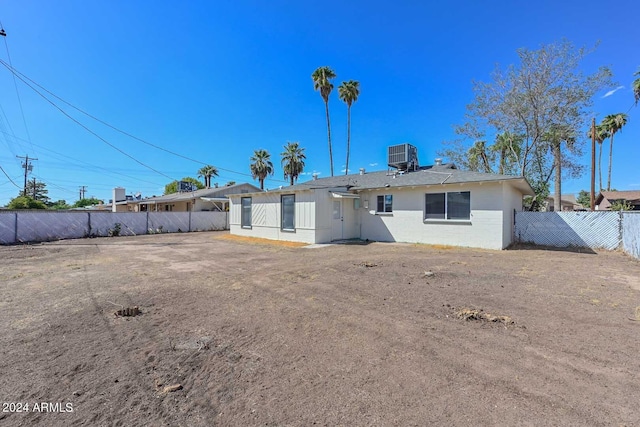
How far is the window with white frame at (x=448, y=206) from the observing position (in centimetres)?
1188

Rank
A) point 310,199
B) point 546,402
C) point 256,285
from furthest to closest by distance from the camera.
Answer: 1. point 310,199
2. point 256,285
3. point 546,402

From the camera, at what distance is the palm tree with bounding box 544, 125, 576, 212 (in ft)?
52.7

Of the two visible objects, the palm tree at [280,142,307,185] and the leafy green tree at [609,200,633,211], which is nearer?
the leafy green tree at [609,200,633,211]

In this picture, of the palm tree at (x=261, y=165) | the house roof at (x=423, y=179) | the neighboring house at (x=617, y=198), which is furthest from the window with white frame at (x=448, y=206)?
the neighboring house at (x=617, y=198)

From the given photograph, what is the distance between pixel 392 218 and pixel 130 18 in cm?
1500

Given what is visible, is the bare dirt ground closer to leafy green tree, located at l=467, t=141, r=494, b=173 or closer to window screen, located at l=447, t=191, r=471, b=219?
window screen, located at l=447, t=191, r=471, b=219

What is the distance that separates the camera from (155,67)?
16672 mm

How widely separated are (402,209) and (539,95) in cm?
1046

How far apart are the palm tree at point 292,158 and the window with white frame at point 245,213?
16.1 metres

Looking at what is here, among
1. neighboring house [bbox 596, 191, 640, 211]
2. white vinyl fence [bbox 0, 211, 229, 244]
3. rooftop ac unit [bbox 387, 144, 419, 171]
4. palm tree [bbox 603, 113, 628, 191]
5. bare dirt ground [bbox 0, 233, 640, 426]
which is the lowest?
bare dirt ground [bbox 0, 233, 640, 426]

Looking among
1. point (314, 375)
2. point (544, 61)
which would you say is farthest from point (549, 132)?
point (314, 375)

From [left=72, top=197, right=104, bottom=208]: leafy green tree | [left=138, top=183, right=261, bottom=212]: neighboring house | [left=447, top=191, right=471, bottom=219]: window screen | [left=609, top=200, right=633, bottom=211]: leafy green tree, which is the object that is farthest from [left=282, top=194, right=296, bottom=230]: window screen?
[left=72, top=197, right=104, bottom=208]: leafy green tree

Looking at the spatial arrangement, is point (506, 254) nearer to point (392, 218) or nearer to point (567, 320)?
point (392, 218)

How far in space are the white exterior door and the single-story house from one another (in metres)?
0.05
